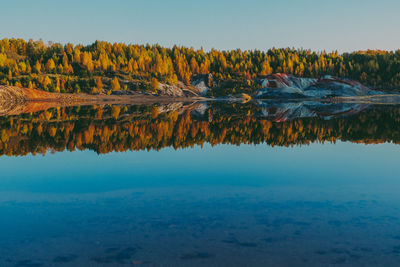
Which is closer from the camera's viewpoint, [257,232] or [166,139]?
[257,232]

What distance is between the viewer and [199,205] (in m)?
11.7

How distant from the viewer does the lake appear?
8156 millimetres

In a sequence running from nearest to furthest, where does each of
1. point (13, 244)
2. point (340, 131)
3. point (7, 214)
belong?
point (13, 244) → point (7, 214) → point (340, 131)

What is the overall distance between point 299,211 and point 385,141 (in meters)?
19.0

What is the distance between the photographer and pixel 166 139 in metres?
27.3

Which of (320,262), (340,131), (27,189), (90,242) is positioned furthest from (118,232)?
(340,131)

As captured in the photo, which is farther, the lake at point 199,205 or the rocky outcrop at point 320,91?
the rocky outcrop at point 320,91

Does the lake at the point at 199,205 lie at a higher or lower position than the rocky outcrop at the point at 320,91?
lower

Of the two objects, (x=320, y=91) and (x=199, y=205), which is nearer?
(x=199, y=205)

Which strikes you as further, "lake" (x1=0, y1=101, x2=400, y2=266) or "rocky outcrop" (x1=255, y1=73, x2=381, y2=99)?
"rocky outcrop" (x1=255, y1=73, x2=381, y2=99)

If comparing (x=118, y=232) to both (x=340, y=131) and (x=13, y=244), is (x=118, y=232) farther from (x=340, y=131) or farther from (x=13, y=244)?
(x=340, y=131)

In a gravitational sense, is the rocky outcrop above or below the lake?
above

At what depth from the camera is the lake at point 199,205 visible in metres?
8.16

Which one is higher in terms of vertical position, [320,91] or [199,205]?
[320,91]
